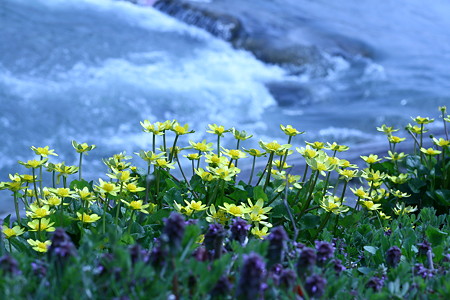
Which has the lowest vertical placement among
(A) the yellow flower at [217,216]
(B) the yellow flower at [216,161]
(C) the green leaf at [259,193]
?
(A) the yellow flower at [217,216]

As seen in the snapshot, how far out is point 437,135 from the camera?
4.75 meters

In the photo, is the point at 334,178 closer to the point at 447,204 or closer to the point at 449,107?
the point at 447,204

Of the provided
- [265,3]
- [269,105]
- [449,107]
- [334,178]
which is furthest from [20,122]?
[265,3]

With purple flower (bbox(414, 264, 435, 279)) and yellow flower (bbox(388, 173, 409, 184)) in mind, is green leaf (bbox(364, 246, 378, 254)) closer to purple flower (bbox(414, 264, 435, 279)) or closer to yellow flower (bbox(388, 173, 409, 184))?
purple flower (bbox(414, 264, 435, 279))

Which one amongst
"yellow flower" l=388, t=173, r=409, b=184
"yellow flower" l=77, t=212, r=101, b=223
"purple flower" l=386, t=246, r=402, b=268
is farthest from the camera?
"yellow flower" l=388, t=173, r=409, b=184

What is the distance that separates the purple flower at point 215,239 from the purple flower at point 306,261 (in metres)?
0.22

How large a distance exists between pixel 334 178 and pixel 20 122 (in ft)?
9.30

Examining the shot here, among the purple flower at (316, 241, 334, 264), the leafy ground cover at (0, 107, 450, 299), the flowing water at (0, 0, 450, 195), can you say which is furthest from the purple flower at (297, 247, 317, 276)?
the flowing water at (0, 0, 450, 195)

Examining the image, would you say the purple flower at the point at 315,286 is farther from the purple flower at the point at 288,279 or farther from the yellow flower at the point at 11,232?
the yellow flower at the point at 11,232

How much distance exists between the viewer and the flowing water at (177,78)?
5.67 meters

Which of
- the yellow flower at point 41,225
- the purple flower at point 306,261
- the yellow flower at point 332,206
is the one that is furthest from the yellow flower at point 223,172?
the purple flower at point 306,261

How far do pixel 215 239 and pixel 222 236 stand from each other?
0.04 meters

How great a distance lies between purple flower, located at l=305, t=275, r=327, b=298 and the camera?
160 centimetres

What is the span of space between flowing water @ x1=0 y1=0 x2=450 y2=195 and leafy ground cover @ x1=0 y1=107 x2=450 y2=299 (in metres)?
2.24
